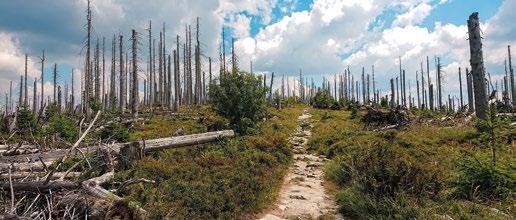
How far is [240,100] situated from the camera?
21.6 meters

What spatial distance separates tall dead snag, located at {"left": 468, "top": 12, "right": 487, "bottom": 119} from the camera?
18266 mm

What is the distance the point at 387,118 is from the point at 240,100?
10.4m

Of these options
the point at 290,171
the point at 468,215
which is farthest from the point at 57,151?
the point at 468,215

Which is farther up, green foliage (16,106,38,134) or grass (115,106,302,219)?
green foliage (16,106,38,134)

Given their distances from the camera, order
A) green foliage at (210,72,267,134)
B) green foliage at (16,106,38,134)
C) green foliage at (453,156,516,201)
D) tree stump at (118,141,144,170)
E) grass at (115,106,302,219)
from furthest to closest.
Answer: green foliage at (16,106,38,134) < green foliage at (210,72,267,134) < tree stump at (118,141,144,170) < grass at (115,106,302,219) < green foliage at (453,156,516,201)

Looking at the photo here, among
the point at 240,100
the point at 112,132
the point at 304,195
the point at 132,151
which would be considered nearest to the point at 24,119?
the point at 112,132

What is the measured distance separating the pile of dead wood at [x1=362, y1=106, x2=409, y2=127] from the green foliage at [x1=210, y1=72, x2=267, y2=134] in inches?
325

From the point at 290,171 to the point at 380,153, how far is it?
475 centimetres

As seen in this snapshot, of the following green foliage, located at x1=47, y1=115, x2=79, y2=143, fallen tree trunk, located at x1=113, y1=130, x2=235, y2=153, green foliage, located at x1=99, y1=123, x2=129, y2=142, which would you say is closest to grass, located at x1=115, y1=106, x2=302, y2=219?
fallen tree trunk, located at x1=113, y1=130, x2=235, y2=153

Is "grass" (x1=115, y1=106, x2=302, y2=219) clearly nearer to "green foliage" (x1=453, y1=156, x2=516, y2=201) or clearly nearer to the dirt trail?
the dirt trail

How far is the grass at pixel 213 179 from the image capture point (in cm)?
931

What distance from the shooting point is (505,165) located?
10.1 m

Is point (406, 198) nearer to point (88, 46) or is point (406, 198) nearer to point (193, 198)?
point (193, 198)

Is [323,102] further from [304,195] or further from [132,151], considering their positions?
[304,195]
